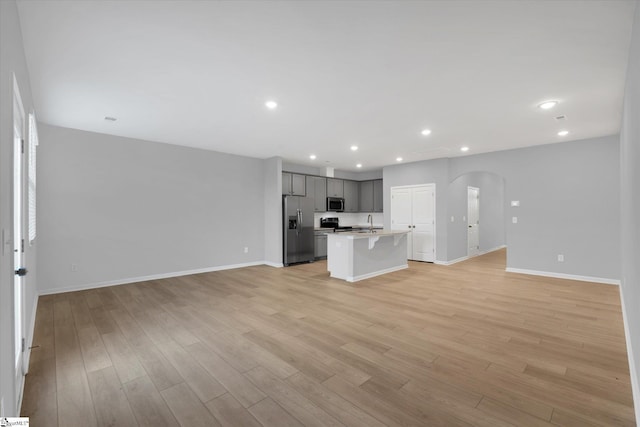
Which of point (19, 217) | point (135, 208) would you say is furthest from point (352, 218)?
point (19, 217)

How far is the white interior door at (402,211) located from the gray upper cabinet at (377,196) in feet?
3.70

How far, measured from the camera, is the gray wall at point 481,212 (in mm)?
7574

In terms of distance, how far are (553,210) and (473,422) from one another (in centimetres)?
558

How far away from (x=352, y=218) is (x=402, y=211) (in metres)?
2.31

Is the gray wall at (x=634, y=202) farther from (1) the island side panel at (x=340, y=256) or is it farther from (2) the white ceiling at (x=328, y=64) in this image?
(1) the island side panel at (x=340, y=256)

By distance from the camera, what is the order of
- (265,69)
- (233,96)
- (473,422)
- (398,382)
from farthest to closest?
(233,96), (265,69), (398,382), (473,422)

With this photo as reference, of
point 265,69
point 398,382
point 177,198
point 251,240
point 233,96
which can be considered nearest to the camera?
point 398,382

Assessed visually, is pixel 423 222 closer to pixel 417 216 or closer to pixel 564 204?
pixel 417 216

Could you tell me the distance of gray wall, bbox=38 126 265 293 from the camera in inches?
185

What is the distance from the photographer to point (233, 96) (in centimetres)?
346

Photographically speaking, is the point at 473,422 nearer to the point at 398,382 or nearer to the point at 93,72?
the point at 398,382

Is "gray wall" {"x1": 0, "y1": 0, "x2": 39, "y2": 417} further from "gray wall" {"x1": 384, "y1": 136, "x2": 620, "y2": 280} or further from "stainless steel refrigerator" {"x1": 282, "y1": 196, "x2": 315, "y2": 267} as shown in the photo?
"gray wall" {"x1": 384, "y1": 136, "x2": 620, "y2": 280}

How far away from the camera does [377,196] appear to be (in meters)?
9.55

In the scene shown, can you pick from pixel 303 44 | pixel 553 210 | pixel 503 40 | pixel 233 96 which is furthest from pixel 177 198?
pixel 553 210
